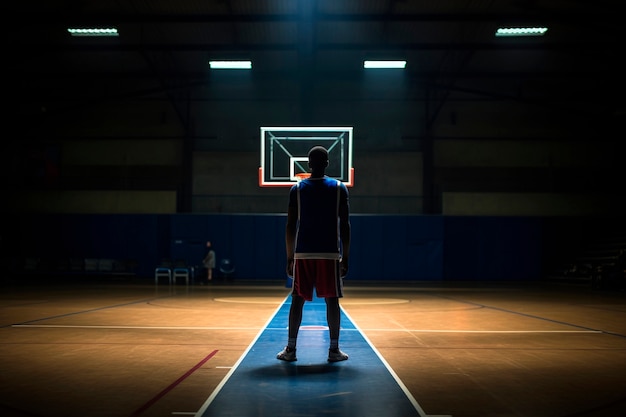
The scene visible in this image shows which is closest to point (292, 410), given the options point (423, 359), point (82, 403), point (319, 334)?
point (82, 403)

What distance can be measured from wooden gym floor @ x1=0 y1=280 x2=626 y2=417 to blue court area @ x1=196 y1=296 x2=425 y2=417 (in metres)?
0.10

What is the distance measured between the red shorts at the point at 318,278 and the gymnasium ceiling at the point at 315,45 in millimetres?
13492

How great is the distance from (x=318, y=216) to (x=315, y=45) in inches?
612

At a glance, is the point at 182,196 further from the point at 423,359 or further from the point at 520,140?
the point at 423,359

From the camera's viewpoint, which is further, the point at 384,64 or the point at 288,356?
the point at 384,64

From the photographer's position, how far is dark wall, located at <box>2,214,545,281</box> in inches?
918

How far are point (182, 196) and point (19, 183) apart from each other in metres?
7.23

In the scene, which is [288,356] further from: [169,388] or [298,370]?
[169,388]

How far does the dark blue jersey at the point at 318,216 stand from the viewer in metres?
4.57

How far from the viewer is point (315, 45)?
62.6ft

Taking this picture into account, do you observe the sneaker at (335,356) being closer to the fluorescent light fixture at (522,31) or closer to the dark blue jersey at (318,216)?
the dark blue jersey at (318,216)

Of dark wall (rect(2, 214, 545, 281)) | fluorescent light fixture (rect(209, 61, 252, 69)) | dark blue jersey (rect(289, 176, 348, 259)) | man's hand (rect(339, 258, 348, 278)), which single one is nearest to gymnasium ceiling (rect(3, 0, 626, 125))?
fluorescent light fixture (rect(209, 61, 252, 69))

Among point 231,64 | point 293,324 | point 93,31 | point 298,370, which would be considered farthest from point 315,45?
point 298,370

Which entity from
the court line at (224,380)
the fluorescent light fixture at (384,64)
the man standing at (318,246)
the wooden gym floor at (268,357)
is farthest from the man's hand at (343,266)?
the fluorescent light fixture at (384,64)
